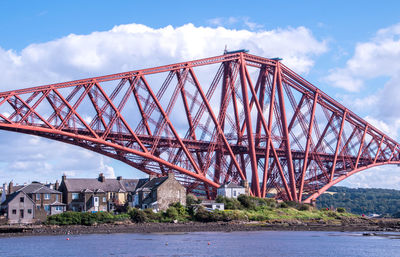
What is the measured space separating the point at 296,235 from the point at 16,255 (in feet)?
104

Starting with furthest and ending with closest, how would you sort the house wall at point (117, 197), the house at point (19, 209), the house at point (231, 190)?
the house wall at point (117, 197) < the house at point (231, 190) < the house at point (19, 209)

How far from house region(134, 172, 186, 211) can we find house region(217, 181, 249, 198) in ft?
23.1

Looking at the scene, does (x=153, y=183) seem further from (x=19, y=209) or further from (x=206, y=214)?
(x=19, y=209)

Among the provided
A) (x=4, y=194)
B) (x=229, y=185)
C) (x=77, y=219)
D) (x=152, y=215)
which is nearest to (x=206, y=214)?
(x=152, y=215)

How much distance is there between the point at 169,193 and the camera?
76312mm

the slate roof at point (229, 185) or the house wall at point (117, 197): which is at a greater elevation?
the slate roof at point (229, 185)

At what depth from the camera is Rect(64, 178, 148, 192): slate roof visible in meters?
83.2

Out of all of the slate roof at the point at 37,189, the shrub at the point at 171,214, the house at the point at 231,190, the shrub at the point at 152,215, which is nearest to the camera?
the shrub at the point at 152,215

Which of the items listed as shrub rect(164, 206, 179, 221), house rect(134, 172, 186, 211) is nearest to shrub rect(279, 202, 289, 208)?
house rect(134, 172, 186, 211)

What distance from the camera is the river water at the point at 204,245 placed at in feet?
156

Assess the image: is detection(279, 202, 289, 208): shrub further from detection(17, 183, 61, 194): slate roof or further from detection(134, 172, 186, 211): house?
detection(17, 183, 61, 194): slate roof

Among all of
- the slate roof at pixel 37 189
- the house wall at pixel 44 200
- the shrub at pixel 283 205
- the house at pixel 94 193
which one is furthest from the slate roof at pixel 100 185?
the shrub at pixel 283 205

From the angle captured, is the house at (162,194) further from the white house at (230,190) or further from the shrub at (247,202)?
the shrub at (247,202)

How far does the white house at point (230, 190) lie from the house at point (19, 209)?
25.4 m
